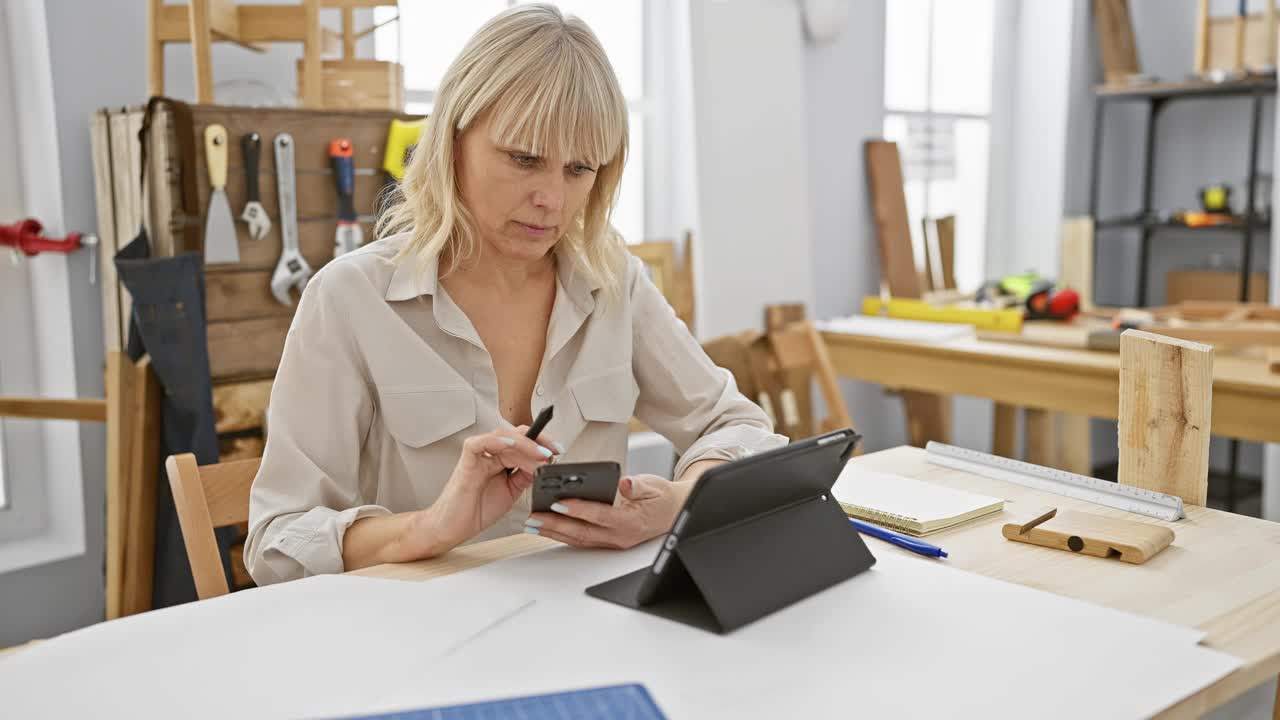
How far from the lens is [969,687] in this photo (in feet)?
3.33

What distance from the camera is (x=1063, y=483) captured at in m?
1.70

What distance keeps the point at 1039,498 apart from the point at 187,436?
5.67 ft

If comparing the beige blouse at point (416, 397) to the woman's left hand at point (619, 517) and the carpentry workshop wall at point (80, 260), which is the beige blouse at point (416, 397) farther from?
the carpentry workshop wall at point (80, 260)

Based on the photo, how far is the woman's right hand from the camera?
1285mm

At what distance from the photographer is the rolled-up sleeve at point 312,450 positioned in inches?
56.0

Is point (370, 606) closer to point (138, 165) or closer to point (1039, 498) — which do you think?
point (1039, 498)

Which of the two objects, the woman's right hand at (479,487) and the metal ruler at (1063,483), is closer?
the woman's right hand at (479,487)

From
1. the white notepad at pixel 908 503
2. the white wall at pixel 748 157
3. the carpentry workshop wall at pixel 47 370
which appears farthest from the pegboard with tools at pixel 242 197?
the white notepad at pixel 908 503

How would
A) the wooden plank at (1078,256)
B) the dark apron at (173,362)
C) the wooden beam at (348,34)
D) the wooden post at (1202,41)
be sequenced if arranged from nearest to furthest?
the dark apron at (173,362), the wooden beam at (348,34), the wooden post at (1202,41), the wooden plank at (1078,256)

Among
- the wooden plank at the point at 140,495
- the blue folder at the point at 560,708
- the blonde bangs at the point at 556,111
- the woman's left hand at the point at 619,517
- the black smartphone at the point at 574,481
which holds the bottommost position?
the wooden plank at the point at 140,495

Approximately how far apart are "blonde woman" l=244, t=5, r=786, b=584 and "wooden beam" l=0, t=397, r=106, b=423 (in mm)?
1050

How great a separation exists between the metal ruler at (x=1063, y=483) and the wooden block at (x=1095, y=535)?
79 mm

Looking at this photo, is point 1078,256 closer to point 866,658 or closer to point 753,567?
point 753,567

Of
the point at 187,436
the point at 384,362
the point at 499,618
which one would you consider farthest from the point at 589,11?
the point at 499,618
